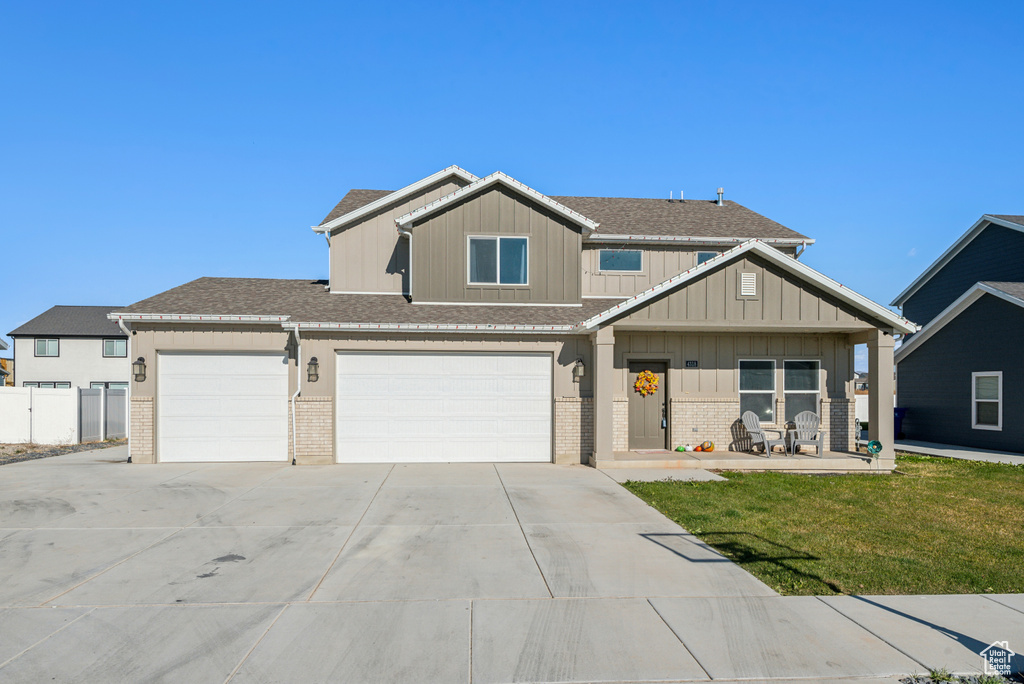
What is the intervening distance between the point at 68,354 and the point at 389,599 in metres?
39.1

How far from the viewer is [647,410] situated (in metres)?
15.0

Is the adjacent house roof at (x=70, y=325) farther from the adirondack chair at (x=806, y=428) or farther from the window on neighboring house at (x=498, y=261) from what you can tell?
the adirondack chair at (x=806, y=428)

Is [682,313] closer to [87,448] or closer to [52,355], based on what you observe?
[87,448]

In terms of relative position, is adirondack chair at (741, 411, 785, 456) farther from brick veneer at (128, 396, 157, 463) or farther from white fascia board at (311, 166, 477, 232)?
brick veneer at (128, 396, 157, 463)

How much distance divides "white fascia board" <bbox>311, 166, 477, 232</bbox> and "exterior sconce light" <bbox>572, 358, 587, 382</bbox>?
19.7 ft

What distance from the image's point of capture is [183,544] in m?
7.46

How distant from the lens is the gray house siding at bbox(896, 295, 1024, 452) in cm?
1697

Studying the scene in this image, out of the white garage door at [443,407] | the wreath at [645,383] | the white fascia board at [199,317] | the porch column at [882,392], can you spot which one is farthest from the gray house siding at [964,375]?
the white fascia board at [199,317]

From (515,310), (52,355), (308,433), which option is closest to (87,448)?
(308,433)

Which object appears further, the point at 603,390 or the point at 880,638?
the point at 603,390

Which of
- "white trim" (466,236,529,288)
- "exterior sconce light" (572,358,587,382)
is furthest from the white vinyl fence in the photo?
"exterior sconce light" (572,358,587,382)

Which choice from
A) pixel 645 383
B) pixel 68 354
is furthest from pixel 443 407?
pixel 68 354

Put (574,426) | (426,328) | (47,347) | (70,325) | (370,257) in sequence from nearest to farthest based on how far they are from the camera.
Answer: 1. (426,328)
2. (574,426)
3. (370,257)
4. (47,347)
5. (70,325)

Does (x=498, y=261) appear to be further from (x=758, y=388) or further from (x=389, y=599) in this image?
(x=389, y=599)
